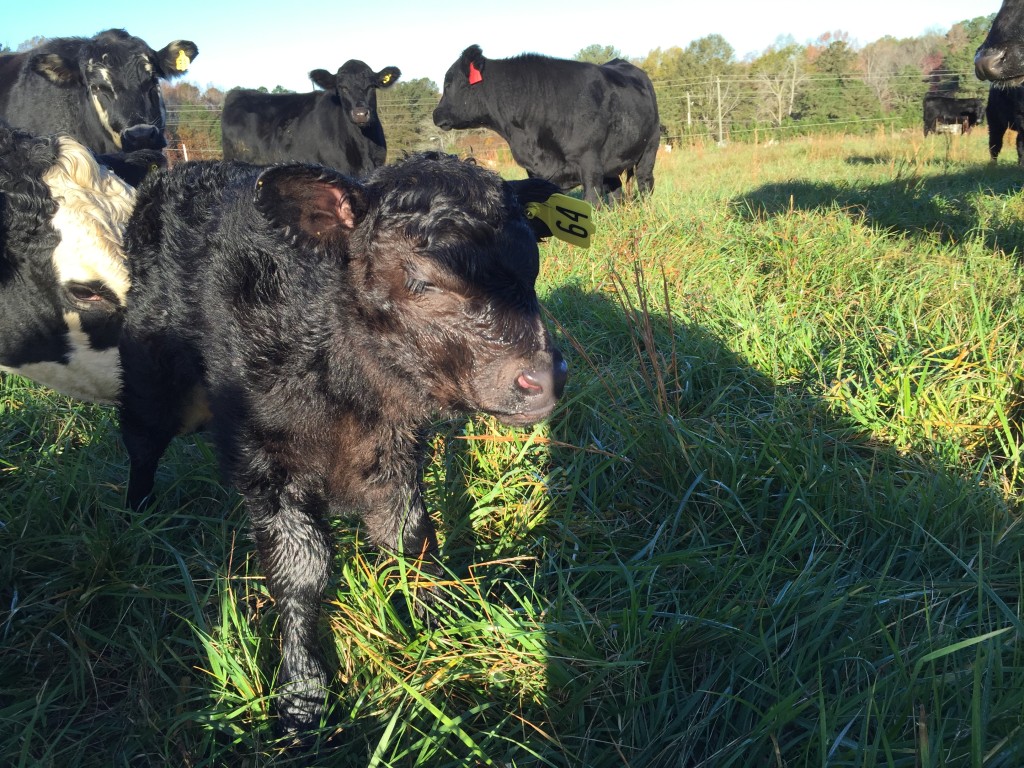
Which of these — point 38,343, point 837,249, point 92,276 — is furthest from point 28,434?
point 837,249

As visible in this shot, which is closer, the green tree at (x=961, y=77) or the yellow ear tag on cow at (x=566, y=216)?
the yellow ear tag on cow at (x=566, y=216)

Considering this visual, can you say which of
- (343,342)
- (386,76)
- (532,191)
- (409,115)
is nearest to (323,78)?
(386,76)

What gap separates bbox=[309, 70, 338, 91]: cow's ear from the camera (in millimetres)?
10070

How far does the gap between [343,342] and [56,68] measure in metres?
6.02

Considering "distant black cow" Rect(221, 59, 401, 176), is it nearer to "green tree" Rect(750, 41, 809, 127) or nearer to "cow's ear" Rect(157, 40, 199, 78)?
"cow's ear" Rect(157, 40, 199, 78)

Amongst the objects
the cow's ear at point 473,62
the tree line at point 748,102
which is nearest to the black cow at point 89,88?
the cow's ear at point 473,62

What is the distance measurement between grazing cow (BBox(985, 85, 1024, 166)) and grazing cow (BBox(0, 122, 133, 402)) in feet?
26.2

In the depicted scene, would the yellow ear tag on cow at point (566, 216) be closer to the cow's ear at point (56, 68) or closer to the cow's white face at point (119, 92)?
the cow's white face at point (119, 92)

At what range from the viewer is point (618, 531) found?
2.28 meters

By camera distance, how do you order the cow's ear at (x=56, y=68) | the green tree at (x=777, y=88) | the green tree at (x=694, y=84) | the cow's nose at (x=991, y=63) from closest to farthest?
the cow's nose at (x=991, y=63), the cow's ear at (x=56, y=68), the green tree at (x=694, y=84), the green tree at (x=777, y=88)

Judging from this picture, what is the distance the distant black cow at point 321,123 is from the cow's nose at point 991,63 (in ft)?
21.6

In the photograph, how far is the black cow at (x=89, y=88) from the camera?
597 cm

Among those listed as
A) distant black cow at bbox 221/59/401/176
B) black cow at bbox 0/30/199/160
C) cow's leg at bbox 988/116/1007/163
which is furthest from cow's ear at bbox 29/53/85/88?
cow's leg at bbox 988/116/1007/163

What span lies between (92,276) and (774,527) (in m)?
2.58
